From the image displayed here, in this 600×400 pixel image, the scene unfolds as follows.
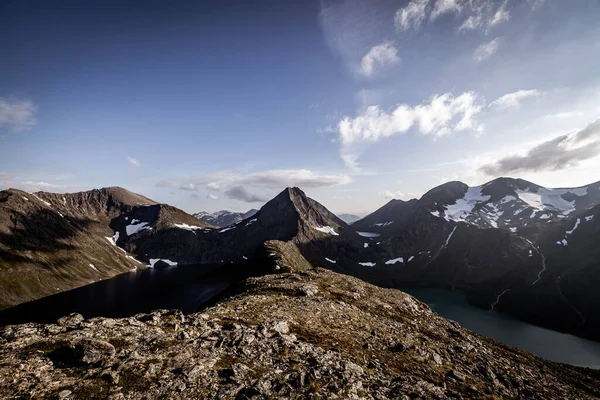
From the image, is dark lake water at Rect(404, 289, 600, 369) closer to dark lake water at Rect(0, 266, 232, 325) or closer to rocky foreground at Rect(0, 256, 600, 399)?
rocky foreground at Rect(0, 256, 600, 399)

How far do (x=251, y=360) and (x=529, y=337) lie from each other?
163541mm

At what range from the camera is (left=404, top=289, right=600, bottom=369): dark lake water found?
10386 centimetres

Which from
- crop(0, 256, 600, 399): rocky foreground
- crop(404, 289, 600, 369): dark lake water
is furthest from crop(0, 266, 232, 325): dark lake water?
crop(404, 289, 600, 369): dark lake water

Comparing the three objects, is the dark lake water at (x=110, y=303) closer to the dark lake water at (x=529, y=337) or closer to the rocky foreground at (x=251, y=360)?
the rocky foreground at (x=251, y=360)

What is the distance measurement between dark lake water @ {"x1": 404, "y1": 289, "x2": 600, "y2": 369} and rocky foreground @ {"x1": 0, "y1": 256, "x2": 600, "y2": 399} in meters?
103

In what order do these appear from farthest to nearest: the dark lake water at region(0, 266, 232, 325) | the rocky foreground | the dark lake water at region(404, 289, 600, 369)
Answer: the dark lake water at region(0, 266, 232, 325)
the dark lake water at region(404, 289, 600, 369)
the rocky foreground

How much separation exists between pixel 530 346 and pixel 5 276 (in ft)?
1036


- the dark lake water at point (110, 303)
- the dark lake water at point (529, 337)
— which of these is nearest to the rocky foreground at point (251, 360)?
the dark lake water at point (529, 337)

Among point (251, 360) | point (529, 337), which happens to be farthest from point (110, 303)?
point (529, 337)

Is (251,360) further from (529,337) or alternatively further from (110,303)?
(110,303)

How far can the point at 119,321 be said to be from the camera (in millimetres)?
22297

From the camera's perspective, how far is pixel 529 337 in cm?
12525

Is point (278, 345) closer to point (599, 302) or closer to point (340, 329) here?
point (340, 329)

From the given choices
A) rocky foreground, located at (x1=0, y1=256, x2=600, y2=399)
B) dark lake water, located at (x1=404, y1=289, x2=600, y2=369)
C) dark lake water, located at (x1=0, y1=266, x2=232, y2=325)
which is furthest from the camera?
dark lake water, located at (x1=0, y1=266, x2=232, y2=325)
